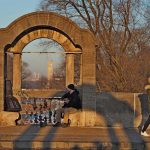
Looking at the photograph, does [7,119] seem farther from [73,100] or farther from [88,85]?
[88,85]

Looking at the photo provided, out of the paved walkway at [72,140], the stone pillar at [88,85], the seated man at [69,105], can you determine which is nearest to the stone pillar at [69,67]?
the stone pillar at [88,85]

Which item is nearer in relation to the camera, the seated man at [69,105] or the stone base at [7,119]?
the seated man at [69,105]

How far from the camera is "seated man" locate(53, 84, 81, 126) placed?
1611 cm

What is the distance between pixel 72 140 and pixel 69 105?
14.3 feet

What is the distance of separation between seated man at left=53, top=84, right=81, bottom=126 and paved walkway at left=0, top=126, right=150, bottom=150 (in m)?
1.63

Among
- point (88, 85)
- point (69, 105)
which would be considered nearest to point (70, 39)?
point (88, 85)

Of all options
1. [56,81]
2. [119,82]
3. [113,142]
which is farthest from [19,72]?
[56,81]

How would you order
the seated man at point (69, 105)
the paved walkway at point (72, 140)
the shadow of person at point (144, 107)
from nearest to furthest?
the paved walkway at point (72, 140)
the seated man at point (69, 105)
the shadow of person at point (144, 107)

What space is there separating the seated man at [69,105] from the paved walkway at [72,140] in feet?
5.35

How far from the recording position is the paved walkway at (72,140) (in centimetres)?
1173

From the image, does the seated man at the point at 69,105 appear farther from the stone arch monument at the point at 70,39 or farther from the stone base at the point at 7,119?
the stone base at the point at 7,119

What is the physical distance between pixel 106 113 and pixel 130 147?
4573 mm

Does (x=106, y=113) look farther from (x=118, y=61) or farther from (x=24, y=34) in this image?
(x=118, y=61)

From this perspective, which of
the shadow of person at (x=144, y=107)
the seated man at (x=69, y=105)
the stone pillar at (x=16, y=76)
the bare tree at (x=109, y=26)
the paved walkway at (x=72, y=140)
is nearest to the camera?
the paved walkway at (x=72, y=140)
